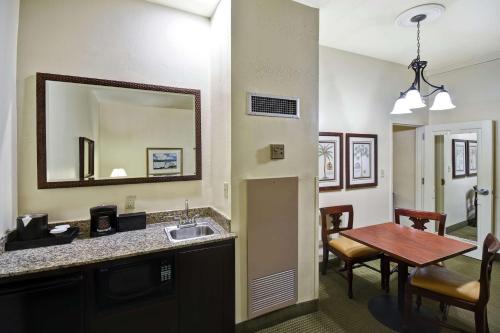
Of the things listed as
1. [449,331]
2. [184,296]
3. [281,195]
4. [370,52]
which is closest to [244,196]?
[281,195]

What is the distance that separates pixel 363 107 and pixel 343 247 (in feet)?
6.49

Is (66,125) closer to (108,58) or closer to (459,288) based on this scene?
(108,58)

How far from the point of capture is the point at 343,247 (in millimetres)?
2652

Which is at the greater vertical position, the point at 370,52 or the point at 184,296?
the point at 370,52

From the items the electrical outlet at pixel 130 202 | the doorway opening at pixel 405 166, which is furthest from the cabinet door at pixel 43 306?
the doorway opening at pixel 405 166

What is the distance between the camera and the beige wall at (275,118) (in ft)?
6.52

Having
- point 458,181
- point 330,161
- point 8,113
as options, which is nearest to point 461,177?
point 458,181

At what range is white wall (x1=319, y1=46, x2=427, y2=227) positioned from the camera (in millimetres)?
3143

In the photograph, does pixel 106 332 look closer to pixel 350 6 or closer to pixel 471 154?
pixel 350 6

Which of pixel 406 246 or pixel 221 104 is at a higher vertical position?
pixel 221 104

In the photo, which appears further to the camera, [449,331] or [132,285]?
[449,331]

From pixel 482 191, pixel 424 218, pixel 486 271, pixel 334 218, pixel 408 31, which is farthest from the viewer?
pixel 482 191

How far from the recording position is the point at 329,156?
3.15m

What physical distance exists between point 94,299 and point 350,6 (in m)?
3.21
